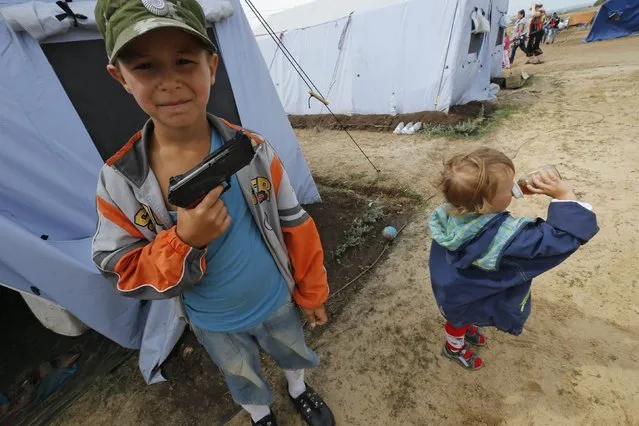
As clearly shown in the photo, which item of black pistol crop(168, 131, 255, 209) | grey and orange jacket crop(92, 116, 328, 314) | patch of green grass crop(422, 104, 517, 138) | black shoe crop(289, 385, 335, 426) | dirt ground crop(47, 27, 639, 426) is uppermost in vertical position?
black pistol crop(168, 131, 255, 209)

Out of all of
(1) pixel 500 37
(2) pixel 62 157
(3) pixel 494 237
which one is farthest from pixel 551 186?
(1) pixel 500 37

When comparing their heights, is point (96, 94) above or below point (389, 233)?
above

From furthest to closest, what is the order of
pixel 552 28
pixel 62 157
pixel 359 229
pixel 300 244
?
pixel 552 28
pixel 359 229
pixel 62 157
pixel 300 244

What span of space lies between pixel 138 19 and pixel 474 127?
612 cm

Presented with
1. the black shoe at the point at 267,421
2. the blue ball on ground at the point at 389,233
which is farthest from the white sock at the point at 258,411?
the blue ball on ground at the point at 389,233

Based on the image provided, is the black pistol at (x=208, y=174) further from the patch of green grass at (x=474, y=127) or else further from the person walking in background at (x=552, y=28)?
the person walking in background at (x=552, y=28)

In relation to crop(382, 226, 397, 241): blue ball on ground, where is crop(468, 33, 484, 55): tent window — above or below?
above

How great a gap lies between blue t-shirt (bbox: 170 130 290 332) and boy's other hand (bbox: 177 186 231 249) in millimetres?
183

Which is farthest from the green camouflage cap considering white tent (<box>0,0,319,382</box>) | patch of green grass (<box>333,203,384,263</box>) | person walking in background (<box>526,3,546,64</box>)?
person walking in background (<box>526,3,546,64</box>)

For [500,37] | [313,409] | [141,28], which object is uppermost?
[141,28]

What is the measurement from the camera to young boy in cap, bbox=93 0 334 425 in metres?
0.86

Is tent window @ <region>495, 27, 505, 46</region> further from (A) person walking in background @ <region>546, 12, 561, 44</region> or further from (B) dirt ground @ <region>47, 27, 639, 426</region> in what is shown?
(A) person walking in background @ <region>546, 12, 561, 44</region>

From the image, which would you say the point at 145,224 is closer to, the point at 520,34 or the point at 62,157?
the point at 62,157

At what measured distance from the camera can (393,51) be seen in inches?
268
